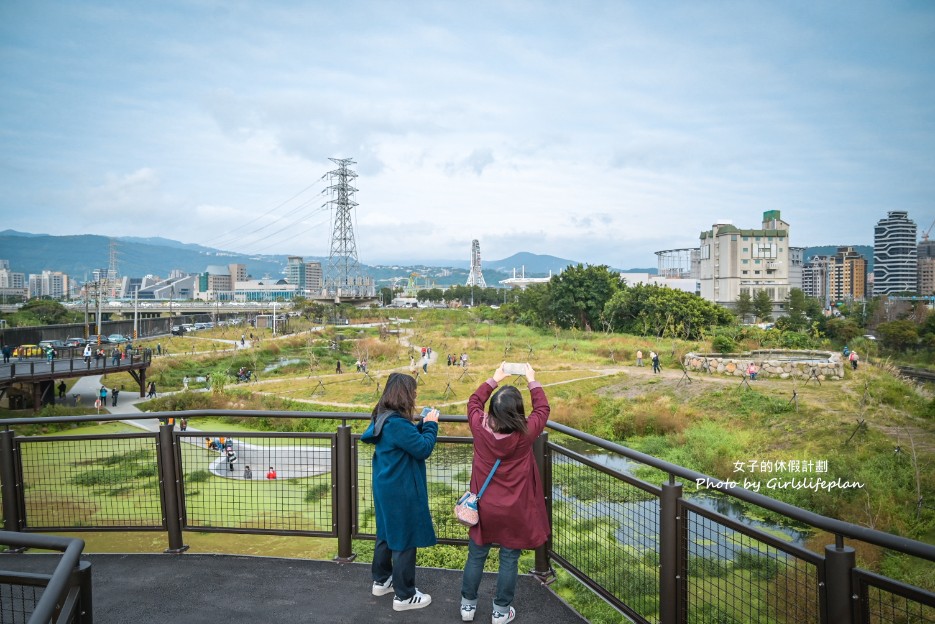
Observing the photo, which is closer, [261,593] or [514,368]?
[514,368]

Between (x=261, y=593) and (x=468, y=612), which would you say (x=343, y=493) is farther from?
(x=468, y=612)

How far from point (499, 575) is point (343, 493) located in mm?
1378

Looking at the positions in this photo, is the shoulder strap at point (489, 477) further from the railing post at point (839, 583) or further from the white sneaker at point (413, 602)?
the railing post at point (839, 583)

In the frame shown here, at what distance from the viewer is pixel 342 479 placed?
164 inches

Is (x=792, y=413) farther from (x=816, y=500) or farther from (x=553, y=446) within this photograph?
(x=553, y=446)

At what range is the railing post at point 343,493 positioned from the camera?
4.12 metres

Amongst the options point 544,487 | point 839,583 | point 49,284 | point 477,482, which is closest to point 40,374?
point 544,487

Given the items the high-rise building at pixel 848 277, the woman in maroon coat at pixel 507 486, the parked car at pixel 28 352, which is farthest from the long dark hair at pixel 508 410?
the high-rise building at pixel 848 277

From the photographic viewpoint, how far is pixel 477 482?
3221 millimetres

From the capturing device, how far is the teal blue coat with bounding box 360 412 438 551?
3.28 metres

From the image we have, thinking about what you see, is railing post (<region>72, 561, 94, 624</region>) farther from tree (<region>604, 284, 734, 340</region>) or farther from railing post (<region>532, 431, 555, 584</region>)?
tree (<region>604, 284, 734, 340</region>)

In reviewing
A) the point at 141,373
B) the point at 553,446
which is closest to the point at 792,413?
the point at 553,446

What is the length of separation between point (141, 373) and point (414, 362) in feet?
40.5

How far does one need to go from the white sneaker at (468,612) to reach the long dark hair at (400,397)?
107cm
